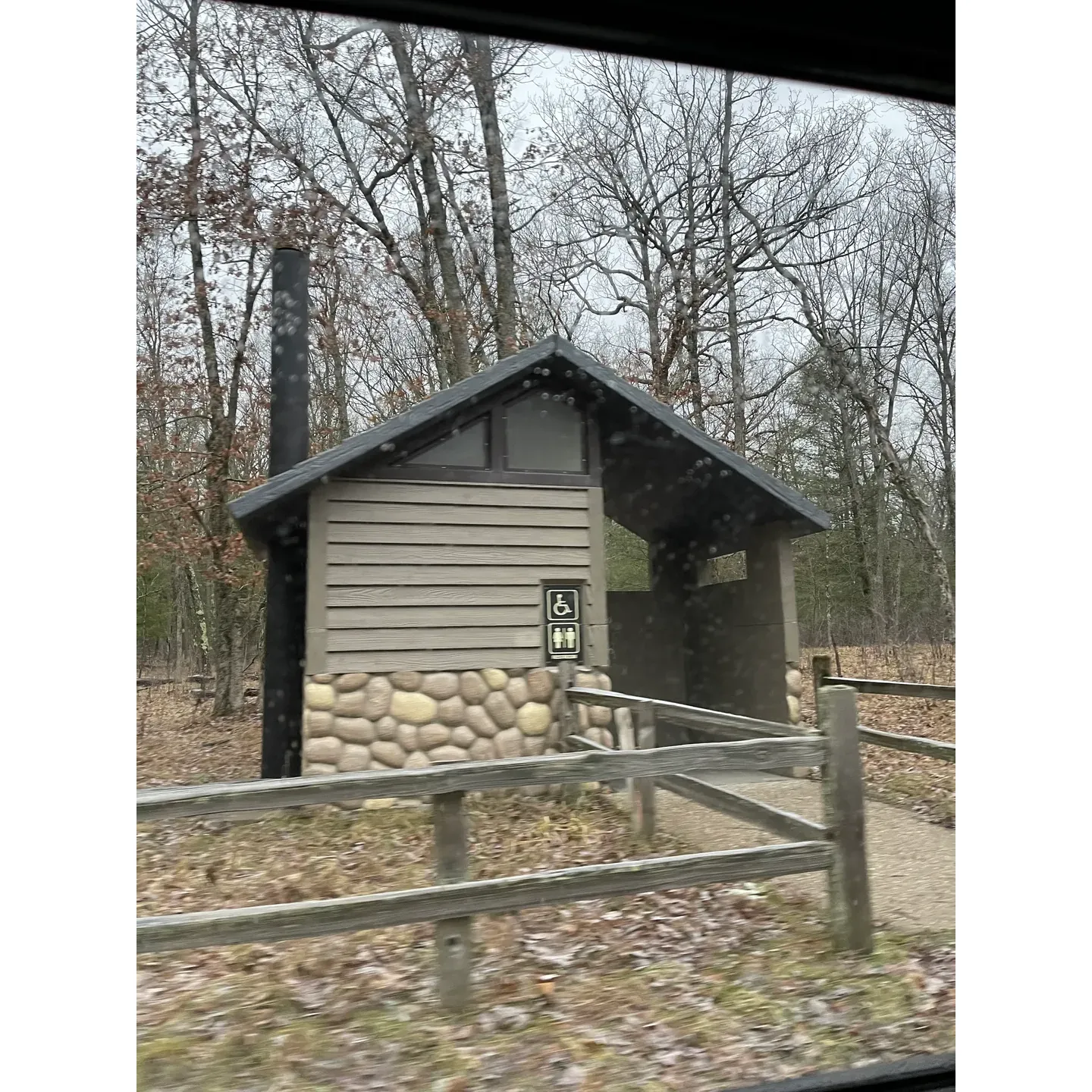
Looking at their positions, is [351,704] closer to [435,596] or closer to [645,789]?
[435,596]

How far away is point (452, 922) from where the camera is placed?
112cm

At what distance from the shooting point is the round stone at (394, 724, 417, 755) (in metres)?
1.08

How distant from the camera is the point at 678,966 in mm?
1122

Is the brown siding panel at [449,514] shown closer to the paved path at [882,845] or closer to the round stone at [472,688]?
the round stone at [472,688]

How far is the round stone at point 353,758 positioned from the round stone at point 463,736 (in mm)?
115

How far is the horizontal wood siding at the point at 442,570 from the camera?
1069 millimetres

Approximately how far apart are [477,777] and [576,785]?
164 mm

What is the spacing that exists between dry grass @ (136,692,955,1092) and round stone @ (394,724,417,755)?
0.34 feet

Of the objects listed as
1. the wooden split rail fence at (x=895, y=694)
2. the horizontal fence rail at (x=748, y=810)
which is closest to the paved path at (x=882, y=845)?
the horizontal fence rail at (x=748, y=810)

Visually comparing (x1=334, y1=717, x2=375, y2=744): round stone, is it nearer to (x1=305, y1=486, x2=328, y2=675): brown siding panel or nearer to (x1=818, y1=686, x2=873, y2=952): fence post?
(x1=305, y1=486, x2=328, y2=675): brown siding panel

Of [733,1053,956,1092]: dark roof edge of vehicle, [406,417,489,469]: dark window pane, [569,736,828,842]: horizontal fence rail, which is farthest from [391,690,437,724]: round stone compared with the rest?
[733,1053,956,1092]: dark roof edge of vehicle
